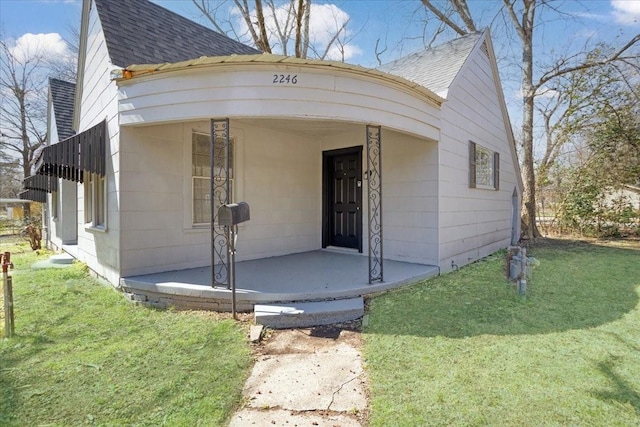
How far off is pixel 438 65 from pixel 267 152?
412cm

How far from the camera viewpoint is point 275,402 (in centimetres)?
238

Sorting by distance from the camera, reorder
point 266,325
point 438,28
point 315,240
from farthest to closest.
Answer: point 438,28
point 315,240
point 266,325

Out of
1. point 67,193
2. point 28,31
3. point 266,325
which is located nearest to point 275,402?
point 266,325

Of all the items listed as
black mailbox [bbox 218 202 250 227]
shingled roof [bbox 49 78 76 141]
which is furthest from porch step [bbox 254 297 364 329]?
shingled roof [bbox 49 78 76 141]

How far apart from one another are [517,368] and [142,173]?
5043 millimetres

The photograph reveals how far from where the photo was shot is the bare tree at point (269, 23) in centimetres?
1480

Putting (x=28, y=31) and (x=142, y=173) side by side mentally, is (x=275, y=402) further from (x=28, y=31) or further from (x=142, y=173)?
(x=28, y=31)

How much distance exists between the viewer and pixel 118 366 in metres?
2.82


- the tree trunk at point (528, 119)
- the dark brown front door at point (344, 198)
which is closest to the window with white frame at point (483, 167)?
the dark brown front door at point (344, 198)

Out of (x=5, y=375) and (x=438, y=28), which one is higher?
(x=438, y=28)

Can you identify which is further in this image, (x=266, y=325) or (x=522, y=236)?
(x=522, y=236)

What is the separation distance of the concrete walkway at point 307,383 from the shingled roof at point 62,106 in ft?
30.5

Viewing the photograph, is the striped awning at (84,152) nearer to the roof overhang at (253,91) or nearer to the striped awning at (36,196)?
the roof overhang at (253,91)

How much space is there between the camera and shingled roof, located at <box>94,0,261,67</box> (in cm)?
529
